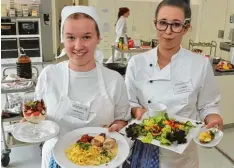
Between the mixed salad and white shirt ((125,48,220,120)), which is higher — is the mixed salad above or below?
below

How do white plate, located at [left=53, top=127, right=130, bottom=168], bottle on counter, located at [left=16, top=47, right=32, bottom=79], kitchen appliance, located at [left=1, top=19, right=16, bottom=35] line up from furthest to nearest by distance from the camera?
kitchen appliance, located at [left=1, top=19, right=16, bottom=35], bottle on counter, located at [left=16, top=47, right=32, bottom=79], white plate, located at [left=53, top=127, right=130, bottom=168]

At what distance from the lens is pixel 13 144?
244cm

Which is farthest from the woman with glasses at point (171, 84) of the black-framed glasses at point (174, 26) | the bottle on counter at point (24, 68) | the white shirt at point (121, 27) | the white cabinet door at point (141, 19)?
the white cabinet door at point (141, 19)

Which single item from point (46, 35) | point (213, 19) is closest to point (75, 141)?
point (46, 35)

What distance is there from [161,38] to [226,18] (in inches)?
241

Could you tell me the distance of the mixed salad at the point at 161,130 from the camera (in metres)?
1.03

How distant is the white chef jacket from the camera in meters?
1.24

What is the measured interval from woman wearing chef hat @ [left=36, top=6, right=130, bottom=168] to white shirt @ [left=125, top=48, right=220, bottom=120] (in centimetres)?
15

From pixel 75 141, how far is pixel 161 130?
363 millimetres

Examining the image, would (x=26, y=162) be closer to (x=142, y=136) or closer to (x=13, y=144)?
(x=13, y=144)

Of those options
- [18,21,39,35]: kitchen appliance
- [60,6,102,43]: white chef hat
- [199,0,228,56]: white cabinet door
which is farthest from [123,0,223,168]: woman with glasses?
A: [199,0,228,56]: white cabinet door

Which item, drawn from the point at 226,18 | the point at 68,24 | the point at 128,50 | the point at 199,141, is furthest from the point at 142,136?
the point at 226,18

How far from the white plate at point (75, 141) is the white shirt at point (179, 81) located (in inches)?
10.5

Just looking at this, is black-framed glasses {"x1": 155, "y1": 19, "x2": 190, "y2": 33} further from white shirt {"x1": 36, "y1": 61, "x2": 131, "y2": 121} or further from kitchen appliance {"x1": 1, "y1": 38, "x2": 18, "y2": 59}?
kitchen appliance {"x1": 1, "y1": 38, "x2": 18, "y2": 59}
